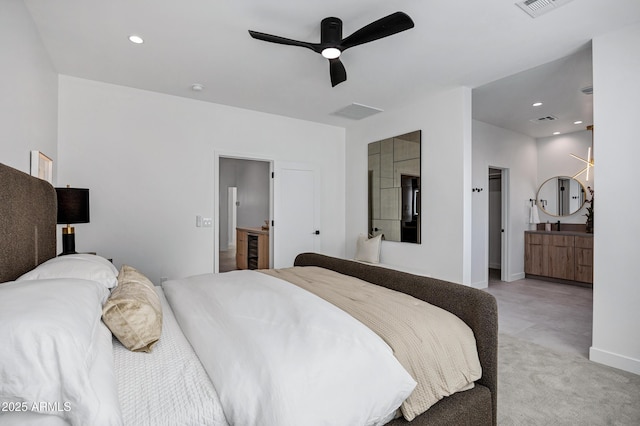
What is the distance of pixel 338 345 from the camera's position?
1197 millimetres

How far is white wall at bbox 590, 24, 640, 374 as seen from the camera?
2490 millimetres

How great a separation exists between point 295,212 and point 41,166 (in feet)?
9.99

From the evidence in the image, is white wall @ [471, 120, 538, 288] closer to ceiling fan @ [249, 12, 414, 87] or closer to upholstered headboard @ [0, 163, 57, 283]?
ceiling fan @ [249, 12, 414, 87]

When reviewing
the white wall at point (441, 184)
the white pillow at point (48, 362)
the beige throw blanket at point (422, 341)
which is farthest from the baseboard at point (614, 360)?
the white pillow at point (48, 362)

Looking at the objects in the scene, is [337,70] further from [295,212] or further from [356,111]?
[295,212]

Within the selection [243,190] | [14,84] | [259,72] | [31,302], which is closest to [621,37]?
[259,72]

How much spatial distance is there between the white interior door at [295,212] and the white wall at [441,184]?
3.97ft

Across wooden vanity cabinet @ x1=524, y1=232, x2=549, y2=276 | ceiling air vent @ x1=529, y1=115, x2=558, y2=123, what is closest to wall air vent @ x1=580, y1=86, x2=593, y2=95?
ceiling air vent @ x1=529, y1=115, x2=558, y2=123

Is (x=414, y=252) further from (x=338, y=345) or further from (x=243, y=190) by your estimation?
(x=243, y=190)

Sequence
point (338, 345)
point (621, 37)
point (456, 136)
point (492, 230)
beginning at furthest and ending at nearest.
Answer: point (492, 230) → point (456, 136) → point (621, 37) → point (338, 345)

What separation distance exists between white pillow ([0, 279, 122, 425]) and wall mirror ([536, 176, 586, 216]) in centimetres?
716

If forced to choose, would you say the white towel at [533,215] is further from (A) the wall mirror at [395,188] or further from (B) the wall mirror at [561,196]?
(A) the wall mirror at [395,188]

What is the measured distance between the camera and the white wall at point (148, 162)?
347 cm

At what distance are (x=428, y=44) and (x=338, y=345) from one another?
2627 millimetres
